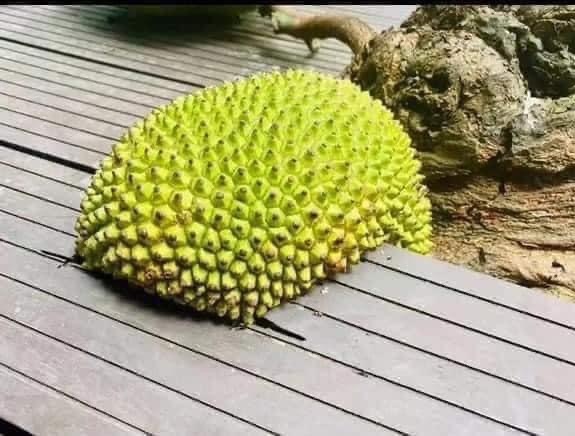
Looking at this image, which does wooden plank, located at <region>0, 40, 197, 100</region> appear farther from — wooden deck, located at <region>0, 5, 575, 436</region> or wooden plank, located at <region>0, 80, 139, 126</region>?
wooden deck, located at <region>0, 5, 575, 436</region>

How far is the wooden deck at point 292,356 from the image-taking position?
90 cm

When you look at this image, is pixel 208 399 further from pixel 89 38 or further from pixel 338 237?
pixel 89 38

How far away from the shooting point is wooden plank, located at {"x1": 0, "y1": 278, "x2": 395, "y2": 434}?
902mm

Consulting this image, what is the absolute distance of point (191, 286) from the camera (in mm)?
998

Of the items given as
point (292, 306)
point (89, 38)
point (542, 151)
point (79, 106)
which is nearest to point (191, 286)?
point (292, 306)

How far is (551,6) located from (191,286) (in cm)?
88

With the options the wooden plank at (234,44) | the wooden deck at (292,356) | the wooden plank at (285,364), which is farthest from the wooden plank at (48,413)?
the wooden plank at (234,44)

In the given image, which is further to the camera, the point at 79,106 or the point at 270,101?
the point at 79,106

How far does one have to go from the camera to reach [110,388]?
0.94 meters

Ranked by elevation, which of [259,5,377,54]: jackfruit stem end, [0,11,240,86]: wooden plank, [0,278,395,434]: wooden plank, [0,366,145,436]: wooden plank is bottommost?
[0,366,145,436]: wooden plank

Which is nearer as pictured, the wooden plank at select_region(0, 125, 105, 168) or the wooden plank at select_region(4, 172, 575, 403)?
the wooden plank at select_region(4, 172, 575, 403)

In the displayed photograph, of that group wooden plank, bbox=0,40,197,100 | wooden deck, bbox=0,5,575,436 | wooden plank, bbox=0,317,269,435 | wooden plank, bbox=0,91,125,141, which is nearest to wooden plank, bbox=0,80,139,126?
wooden plank, bbox=0,91,125,141

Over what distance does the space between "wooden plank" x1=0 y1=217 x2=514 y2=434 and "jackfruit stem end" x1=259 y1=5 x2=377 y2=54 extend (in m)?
0.87

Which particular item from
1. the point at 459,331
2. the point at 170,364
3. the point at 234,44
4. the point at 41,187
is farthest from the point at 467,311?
the point at 234,44
